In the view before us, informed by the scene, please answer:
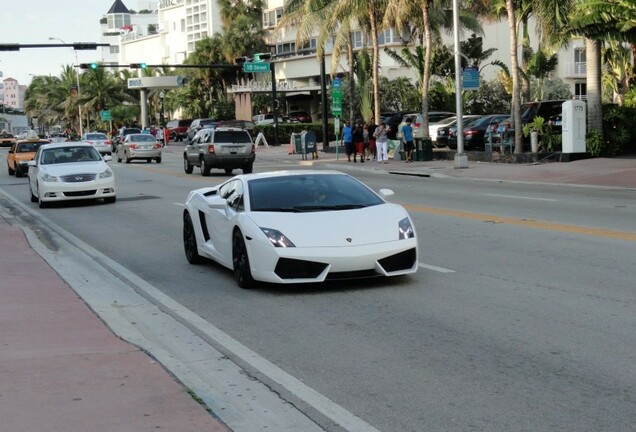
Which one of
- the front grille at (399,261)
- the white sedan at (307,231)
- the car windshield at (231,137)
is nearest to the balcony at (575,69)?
the car windshield at (231,137)

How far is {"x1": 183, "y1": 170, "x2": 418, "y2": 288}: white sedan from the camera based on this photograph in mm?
10531

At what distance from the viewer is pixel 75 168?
2519 cm

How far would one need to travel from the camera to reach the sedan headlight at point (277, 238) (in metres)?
10.6

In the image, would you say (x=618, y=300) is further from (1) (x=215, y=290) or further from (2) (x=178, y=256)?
(2) (x=178, y=256)

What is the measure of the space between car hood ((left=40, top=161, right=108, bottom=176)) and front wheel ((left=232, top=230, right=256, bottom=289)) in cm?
1440

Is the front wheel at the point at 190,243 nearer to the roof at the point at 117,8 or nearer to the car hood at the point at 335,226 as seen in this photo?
the car hood at the point at 335,226

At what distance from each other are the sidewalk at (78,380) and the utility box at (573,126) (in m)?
26.8

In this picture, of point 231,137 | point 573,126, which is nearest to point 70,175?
point 231,137

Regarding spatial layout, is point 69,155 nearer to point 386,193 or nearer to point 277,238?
point 386,193

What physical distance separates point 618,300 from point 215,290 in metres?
4.44

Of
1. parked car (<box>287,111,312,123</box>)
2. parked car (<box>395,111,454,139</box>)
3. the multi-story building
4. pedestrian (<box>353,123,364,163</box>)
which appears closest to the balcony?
the multi-story building

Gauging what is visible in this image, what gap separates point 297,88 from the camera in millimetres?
85000

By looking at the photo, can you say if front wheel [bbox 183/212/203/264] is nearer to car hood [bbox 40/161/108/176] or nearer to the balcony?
car hood [bbox 40/161/108/176]

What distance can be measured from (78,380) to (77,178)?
18.5m
